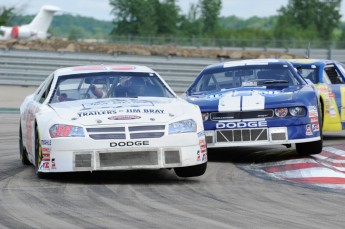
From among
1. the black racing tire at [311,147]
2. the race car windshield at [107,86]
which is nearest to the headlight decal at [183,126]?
the race car windshield at [107,86]

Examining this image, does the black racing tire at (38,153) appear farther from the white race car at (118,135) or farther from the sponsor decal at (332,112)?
the sponsor decal at (332,112)

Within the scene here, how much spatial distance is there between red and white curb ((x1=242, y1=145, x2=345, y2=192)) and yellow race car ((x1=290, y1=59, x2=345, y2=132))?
2.18m

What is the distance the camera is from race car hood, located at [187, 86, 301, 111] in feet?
41.1

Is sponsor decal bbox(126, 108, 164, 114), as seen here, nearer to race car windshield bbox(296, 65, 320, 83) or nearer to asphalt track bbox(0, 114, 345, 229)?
asphalt track bbox(0, 114, 345, 229)

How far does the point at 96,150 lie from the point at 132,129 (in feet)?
1.34

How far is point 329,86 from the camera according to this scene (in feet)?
53.4

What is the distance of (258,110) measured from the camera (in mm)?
12461

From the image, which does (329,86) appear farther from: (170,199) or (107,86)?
(170,199)

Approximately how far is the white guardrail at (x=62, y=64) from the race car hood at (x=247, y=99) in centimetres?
1760

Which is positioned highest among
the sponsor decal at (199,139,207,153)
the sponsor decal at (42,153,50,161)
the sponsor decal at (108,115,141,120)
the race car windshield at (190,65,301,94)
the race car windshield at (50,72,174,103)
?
the race car windshield at (50,72,174,103)

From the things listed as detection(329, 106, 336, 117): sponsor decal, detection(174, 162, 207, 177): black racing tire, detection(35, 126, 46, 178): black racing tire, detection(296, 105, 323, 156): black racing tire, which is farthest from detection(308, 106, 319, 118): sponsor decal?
detection(35, 126, 46, 178): black racing tire

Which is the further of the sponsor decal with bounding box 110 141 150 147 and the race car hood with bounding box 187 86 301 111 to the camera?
the race car hood with bounding box 187 86 301 111

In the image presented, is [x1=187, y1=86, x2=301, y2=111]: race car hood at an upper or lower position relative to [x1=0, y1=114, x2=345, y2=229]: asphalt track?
upper

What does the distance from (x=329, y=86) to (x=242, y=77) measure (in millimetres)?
2725
